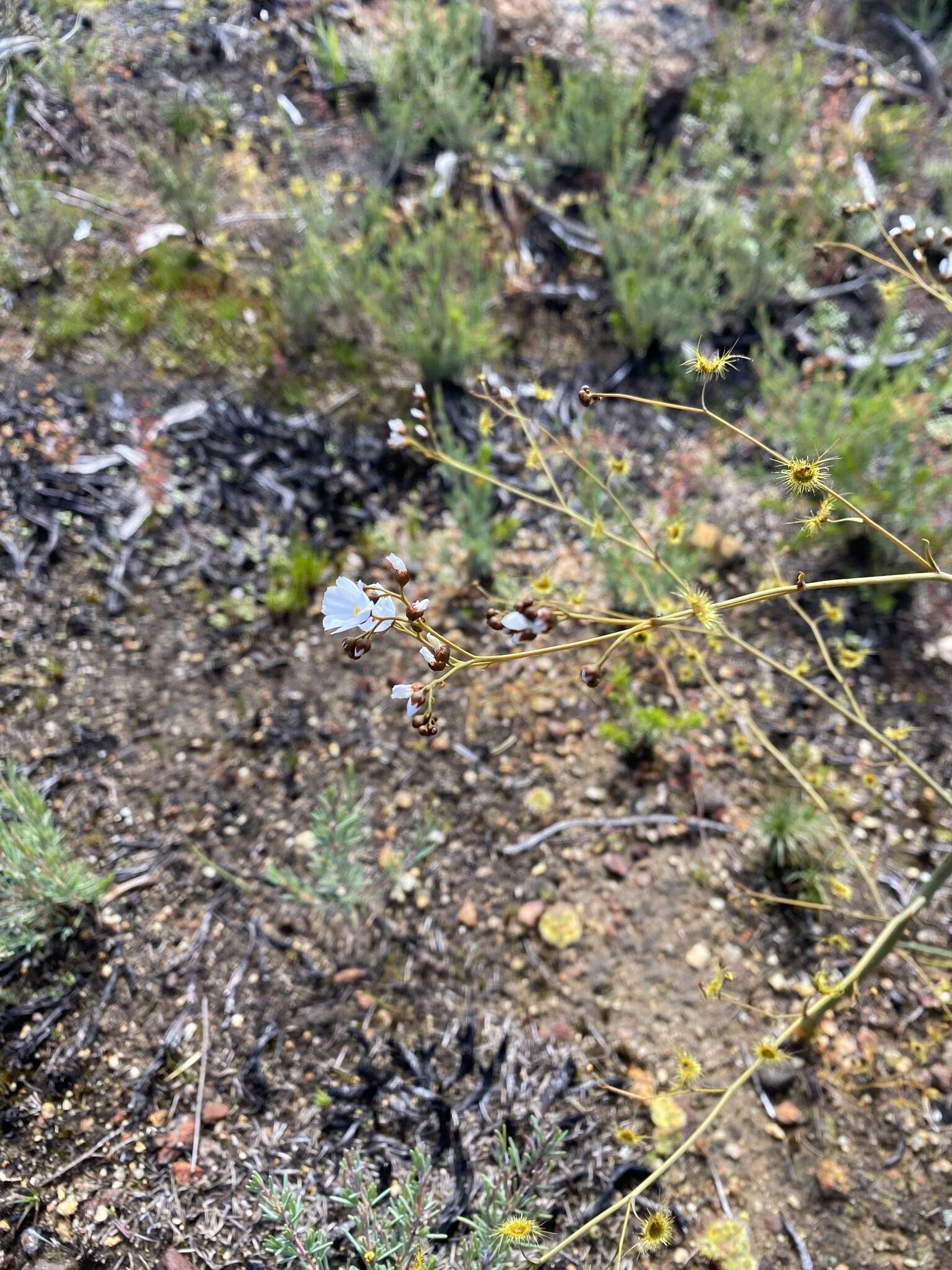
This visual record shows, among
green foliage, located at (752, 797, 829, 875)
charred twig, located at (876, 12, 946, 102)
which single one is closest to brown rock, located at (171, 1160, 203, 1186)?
green foliage, located at (752, 797, 829, 875)

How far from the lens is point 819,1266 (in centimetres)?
154

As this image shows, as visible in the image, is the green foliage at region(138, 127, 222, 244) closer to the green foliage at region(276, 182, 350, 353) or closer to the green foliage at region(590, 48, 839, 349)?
the green foliage at region(276, 182, 350, 353)

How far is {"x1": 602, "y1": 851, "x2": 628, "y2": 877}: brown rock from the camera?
6.73ft

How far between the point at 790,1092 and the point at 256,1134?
46.9 inches

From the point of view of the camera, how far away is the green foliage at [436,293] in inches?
111

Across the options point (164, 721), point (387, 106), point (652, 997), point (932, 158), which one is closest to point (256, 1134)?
point (652, 997)

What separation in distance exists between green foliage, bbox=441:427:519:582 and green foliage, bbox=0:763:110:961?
1319mm

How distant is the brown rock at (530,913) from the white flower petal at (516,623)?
1185mm

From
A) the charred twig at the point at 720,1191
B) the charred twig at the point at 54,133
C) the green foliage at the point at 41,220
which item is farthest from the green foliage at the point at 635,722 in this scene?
the charred twig at the point at 54,133

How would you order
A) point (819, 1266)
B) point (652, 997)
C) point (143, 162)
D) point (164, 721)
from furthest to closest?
1. point (143, 162)
2. point (164, 721)
3. point (652, 997)
4. point (819, 1266)

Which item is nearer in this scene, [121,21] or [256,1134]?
[256,1134]

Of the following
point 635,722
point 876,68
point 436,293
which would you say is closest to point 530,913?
point 635,722

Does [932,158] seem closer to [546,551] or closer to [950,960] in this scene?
[546,551]

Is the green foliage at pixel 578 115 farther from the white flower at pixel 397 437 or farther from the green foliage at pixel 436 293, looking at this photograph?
the white flower at pixel 397 437
